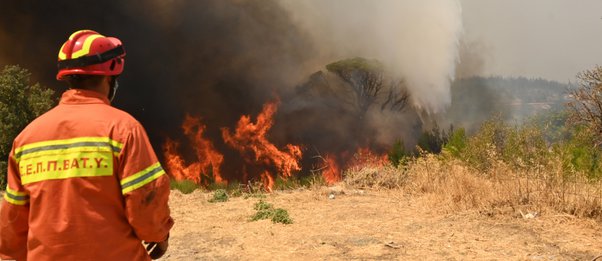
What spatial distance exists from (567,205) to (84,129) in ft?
20.7

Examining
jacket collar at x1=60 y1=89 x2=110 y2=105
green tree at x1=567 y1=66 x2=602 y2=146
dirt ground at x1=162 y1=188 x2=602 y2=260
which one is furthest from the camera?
green tree at x1=567 y1=66 x2=602 y2=146

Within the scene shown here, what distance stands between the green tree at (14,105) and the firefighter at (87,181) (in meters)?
12.6

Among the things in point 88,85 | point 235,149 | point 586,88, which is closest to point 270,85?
point 235,149

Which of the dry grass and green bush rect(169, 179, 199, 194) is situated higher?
the dry grass

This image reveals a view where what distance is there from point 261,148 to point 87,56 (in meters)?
24.6

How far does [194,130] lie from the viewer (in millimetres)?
26781

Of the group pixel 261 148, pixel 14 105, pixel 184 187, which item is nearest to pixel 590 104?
pixel 184 187

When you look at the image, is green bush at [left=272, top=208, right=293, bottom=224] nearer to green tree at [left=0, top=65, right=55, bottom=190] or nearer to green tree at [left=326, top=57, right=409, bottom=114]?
green tree at [left=0, top=65, right=55, bottom=190]

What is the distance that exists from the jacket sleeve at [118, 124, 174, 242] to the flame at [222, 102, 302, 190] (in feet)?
76.8

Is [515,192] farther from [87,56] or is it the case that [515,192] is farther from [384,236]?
[87,56]

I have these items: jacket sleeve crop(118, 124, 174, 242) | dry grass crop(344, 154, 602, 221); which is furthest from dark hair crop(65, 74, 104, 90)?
dry grass crop(344, 154, 602, 221)

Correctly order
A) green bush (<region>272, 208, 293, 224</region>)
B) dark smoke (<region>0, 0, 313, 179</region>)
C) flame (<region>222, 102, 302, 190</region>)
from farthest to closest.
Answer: flame (<region>222, 102, 302, 190</region>)
dark smoke (<region>0, 0, 313, 179</region>)
green bush (<region>272, 208, 293, 224</region>)

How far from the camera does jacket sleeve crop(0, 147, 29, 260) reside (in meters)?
1.99

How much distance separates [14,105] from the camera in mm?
13188
